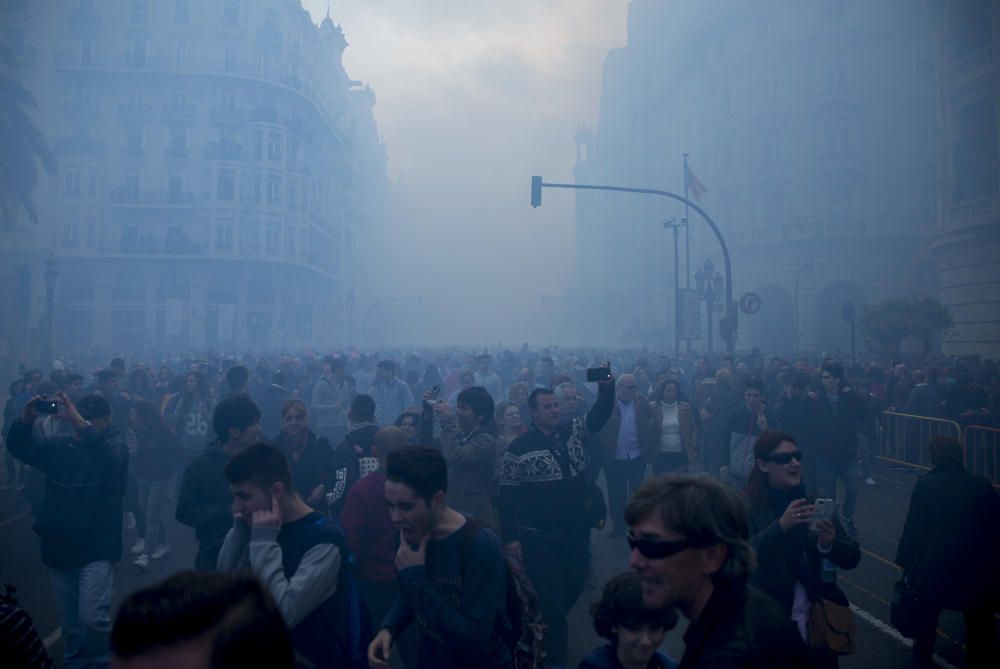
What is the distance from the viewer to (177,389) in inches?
493

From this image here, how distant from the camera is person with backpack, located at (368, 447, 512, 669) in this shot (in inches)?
112

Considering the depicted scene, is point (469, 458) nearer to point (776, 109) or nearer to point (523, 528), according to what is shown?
point (523, 528)

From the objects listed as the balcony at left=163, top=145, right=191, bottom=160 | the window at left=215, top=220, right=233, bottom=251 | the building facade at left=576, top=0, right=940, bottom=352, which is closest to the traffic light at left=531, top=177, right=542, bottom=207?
the building facade at left=576, top=0, right=940, bottom=352

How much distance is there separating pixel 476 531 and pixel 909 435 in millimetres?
13225

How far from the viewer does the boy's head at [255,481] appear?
2998 mm

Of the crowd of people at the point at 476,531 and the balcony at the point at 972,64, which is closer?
the crowd of people at the point at 476,531

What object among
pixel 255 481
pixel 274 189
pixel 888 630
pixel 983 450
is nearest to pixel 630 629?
pixel 255 481

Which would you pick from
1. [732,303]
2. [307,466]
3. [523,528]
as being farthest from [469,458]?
[732,303]

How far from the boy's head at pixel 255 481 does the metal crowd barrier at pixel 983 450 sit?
11777 millimetres

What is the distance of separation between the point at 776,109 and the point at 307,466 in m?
53.1

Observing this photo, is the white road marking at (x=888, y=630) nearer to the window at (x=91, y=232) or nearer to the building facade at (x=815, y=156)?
the building facade at (x=815, y=156)

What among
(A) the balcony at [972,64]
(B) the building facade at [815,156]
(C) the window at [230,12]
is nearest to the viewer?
(A) the balcony at [972,64]

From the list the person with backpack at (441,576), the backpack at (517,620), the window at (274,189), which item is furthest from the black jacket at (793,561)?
the window at (274,189)

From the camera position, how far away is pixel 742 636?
1.94 metres
